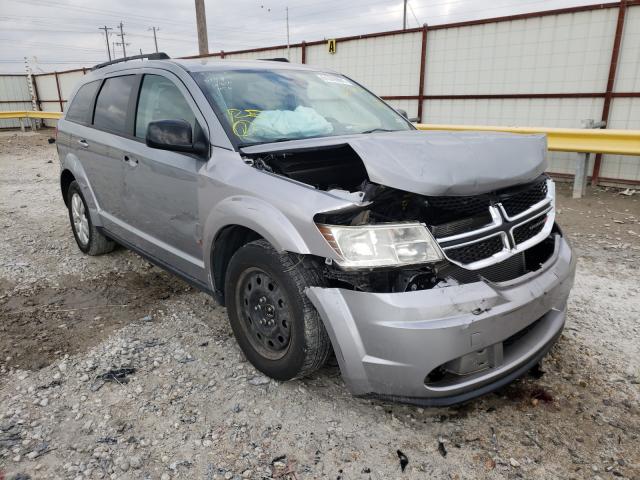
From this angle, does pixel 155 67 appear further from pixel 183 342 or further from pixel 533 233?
pixel 533 233

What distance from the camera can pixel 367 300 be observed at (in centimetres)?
201

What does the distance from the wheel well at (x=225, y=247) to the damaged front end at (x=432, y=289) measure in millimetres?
638

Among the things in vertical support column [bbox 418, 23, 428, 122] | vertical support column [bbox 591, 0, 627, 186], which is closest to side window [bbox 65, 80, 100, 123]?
vertical support column [bbox 418, 23, 428, 122]

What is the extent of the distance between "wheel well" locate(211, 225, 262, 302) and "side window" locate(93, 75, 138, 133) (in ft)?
5.02

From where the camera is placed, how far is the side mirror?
271 centimetres

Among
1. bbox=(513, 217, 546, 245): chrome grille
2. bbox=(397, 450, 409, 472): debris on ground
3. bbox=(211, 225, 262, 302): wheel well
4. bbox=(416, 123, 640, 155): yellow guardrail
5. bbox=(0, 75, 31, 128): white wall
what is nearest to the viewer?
bbox=(397, 450, 409, 472): debris on ground

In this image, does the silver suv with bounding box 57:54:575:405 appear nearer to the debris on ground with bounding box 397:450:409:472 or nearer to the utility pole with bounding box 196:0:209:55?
the debris on ground with bounding box 397:450:409:472

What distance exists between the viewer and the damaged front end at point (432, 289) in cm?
199

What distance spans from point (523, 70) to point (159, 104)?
7.10 m

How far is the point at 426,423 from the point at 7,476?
1893 millimetres

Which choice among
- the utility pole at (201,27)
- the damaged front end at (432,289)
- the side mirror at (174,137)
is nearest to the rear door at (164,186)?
the side mirror at (174,137)

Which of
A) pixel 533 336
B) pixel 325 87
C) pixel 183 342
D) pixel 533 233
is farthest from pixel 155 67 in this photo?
pixel 533 336

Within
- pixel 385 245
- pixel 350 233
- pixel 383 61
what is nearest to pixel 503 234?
pixel 385 245

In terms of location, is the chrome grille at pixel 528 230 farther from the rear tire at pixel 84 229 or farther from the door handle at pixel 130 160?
the rear tire at pixel 84 229
